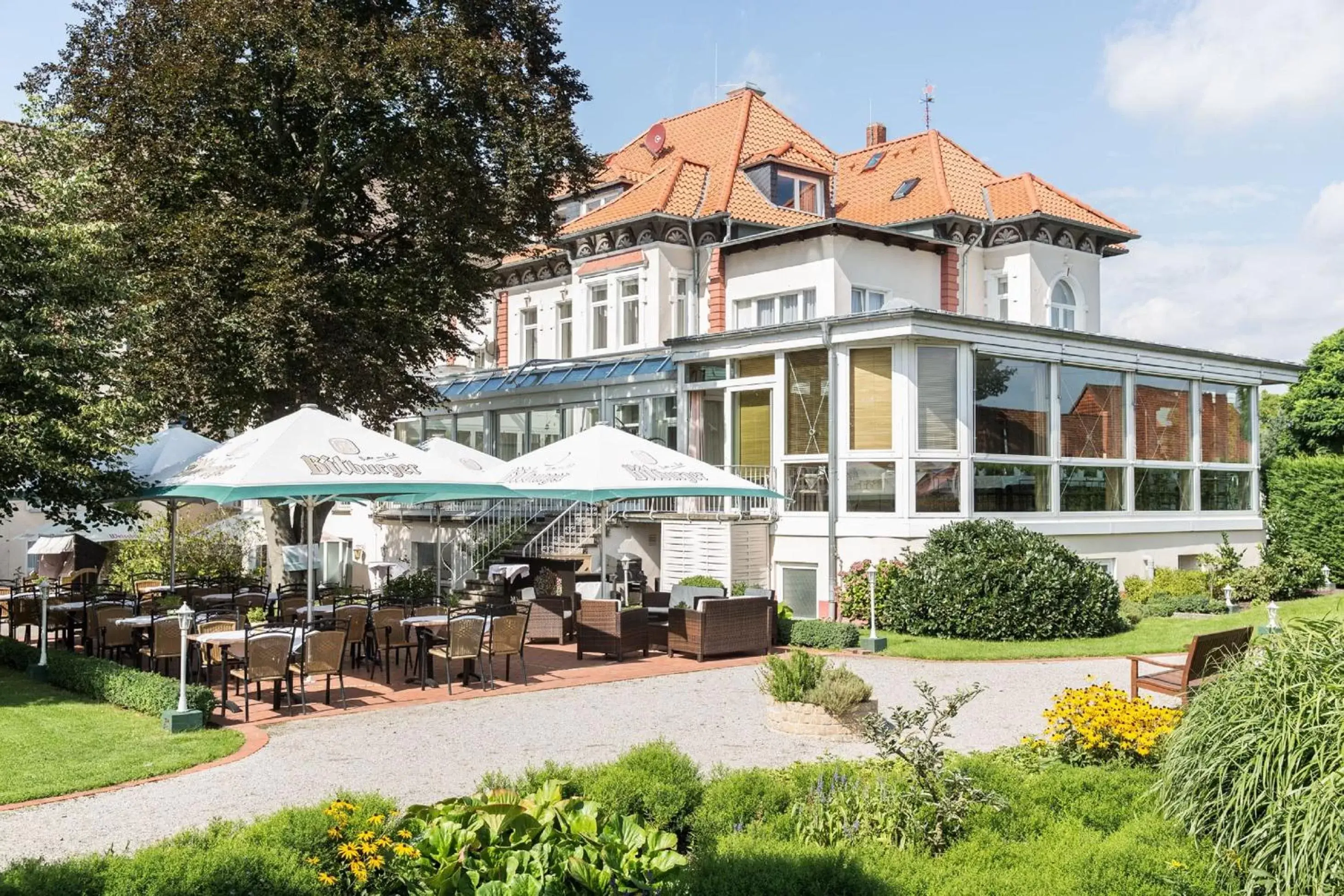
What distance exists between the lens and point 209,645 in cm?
1263

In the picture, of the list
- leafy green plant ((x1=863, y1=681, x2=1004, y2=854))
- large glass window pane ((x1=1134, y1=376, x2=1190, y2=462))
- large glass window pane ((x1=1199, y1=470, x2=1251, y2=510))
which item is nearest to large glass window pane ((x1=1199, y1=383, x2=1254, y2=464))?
large glass window pane ((x1=1199, y1=470, x2=1251, y2=510))

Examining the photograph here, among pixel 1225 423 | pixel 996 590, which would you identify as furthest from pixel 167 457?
pixel 1225 423

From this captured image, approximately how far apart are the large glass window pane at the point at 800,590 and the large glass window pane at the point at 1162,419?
26.3 feet

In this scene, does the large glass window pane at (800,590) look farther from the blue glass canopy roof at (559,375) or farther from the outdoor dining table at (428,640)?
the outdoor dining table at (428,640)

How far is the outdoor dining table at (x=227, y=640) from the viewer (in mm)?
11508

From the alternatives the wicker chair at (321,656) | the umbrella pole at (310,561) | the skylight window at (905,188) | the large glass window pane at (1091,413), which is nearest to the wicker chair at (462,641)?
the wicker chair at (321,656)

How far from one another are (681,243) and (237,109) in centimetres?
1107

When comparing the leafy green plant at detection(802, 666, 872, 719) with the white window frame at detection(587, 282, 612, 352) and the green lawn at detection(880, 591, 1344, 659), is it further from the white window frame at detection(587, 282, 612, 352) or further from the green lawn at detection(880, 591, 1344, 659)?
the white window frame at detection(587, 282, 612, 352)

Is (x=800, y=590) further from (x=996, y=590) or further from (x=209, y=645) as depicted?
(x=209, y=645)

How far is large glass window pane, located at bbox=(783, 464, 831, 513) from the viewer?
838 inches

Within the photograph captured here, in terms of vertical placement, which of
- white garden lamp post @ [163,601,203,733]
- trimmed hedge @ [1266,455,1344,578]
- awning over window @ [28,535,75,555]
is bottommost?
white garden lamp post @ [163,601,203,733]

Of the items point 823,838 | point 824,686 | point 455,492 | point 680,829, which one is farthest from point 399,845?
point 455,492

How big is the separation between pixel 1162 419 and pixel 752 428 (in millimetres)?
9117

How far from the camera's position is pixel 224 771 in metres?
9.17
